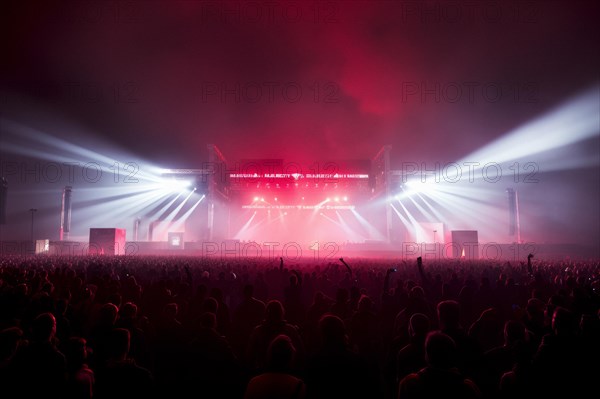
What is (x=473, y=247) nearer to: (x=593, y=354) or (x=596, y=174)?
(x=596, y=174)

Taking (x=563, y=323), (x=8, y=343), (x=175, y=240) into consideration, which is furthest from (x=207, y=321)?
(x=175, y=240)

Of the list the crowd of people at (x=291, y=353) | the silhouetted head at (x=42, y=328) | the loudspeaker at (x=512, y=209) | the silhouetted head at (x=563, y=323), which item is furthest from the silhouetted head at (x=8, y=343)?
the loudspeaker at (x=512, y=209)

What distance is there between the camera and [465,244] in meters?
34.8

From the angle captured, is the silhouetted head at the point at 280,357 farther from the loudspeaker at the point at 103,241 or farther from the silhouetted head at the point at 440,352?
the loudspeaker at the point at 103,241

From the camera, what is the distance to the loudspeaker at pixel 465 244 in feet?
113

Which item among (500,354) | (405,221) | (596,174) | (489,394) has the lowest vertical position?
(489,394)

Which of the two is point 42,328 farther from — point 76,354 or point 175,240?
point 175,240

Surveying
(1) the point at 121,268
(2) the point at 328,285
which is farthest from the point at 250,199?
(2) the point at 328,285

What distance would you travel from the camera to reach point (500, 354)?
14.1 ft

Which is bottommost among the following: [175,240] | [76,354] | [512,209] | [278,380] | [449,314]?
[76,354]

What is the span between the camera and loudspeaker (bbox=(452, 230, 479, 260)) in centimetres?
3459

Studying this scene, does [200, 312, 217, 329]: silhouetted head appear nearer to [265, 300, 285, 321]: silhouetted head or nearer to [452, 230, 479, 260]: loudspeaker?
[265, 300, 285, 321]: silhouetted head

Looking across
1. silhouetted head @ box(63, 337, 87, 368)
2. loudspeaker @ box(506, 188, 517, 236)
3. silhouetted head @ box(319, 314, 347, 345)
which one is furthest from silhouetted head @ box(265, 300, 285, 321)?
loudspeaker @ box(506, 188, 517, 236)

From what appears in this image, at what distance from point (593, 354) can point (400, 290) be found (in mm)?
3857
